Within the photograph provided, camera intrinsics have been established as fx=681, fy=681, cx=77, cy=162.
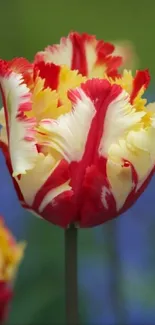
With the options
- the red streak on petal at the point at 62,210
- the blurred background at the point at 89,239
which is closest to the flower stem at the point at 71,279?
the red streak on petal at the point at 62,210

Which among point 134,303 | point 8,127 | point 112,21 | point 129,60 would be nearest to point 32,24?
point 112,21

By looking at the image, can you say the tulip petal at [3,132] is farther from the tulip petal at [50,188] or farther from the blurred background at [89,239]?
the blurred background at [89,239]

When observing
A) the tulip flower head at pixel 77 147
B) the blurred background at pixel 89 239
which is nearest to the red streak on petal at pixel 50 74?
the tulip flower head at pixel 77 147

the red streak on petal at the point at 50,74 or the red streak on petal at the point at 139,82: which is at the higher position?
the red streak on petal at the point at 50,74

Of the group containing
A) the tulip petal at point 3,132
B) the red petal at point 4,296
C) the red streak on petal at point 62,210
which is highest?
the tulip petal at point 3,132

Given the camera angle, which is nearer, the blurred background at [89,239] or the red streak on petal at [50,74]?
the red streak on petal at [50,74]

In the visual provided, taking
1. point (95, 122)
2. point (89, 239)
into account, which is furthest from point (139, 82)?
point (89, 239)
